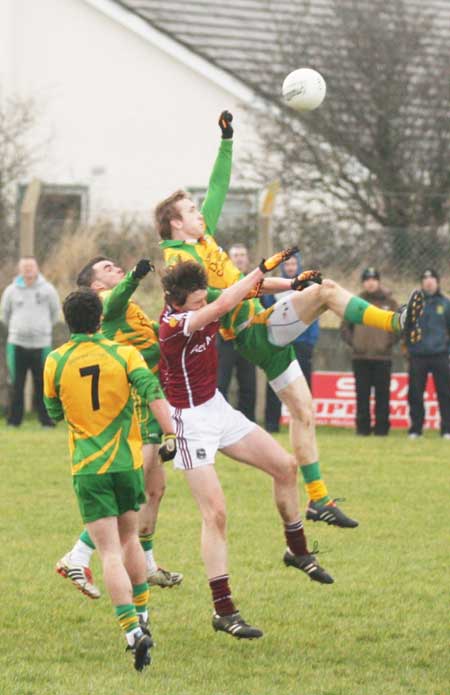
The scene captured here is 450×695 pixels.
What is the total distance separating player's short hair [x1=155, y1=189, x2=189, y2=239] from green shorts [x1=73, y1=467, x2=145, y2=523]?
1.87 meters

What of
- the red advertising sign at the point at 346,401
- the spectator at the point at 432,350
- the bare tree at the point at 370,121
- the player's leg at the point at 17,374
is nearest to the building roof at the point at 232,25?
the bare tree at the point at 370,121

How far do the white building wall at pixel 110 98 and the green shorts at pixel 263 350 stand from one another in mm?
16929

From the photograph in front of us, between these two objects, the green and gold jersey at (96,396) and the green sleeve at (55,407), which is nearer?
the green and gold jersey at (96,396)

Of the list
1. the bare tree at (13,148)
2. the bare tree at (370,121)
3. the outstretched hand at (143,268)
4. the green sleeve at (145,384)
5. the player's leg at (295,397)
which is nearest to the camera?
the green sleeve at (145,384)

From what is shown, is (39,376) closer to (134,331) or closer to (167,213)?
(134,331)

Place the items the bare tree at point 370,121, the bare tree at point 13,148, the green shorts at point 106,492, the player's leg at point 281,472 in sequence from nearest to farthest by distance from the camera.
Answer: the green shorts at point 106,492, the player's leg at point 281,472, the bare tree at point 13,148, the bare tree at point 370,121

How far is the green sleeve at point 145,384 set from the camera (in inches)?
282

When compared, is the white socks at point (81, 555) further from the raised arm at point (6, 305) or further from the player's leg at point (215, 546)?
the raised arm at point (6, 305)

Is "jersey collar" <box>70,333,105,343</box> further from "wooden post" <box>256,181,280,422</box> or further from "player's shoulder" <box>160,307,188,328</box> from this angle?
"wooden post" <box>256,181,280,422</box>

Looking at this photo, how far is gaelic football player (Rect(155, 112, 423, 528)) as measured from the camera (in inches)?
334

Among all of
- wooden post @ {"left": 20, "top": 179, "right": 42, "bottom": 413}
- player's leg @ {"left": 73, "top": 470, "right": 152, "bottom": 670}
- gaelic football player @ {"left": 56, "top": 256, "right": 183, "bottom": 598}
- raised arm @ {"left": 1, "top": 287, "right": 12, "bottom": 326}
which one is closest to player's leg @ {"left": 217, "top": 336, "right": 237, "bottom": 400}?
raised arm @ {"left": 1, "top": 287, "right": 12, "bottom": 326}

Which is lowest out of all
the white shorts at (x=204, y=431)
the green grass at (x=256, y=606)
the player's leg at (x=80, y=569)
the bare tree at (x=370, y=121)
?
the green grass at (x=256, y=606)

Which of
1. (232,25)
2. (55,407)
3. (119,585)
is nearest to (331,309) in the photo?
(55,407)

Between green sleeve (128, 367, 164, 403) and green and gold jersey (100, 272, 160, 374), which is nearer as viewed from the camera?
green sleeve (128, 367, 164, 403)
